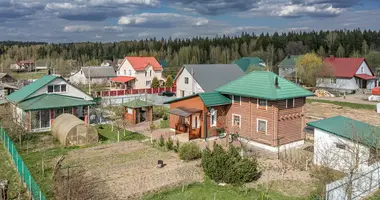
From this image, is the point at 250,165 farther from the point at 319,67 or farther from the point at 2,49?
the point at 2,49

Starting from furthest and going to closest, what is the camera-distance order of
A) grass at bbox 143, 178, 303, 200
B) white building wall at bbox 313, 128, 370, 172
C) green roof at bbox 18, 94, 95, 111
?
green roof at bbox 18, 94, 95, 111
white building wall at bbox 313, 128, 370, 172
grass at bbox 143, 178, 303, 200

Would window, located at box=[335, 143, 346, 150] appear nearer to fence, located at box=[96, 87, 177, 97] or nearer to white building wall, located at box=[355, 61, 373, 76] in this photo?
fence, located at box=[96, 87, 177, 97]

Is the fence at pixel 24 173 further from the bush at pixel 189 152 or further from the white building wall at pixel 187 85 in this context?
the white building wall at pixel 187 85

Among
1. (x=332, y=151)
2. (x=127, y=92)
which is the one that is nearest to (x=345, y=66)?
(x=127, y=92)

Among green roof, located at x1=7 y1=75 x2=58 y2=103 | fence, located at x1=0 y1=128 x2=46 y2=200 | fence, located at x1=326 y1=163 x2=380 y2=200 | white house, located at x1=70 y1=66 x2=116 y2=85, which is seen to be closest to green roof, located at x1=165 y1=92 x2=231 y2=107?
fence, located at x1=326 y1=163 x2=380 y2=200

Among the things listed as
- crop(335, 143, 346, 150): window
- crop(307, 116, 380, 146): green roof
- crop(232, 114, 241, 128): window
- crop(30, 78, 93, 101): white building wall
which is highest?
crop(30, 78, 93, 101): white building wall

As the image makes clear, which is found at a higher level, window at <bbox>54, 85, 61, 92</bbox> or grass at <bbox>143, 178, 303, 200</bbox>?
window at <bbox>54, 85, 61, 92</bbox>
